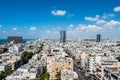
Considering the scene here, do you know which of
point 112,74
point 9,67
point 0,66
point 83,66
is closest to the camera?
point 112,74

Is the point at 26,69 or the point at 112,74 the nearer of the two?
the point at 112,74

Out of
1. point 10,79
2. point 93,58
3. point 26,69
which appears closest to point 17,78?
point 10,79

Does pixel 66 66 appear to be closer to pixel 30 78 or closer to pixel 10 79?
pixel 30 78

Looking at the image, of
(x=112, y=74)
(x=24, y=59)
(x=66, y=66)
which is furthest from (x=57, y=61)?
(x=24, y=59)

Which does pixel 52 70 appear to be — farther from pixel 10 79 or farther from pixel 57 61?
pixel 10 79

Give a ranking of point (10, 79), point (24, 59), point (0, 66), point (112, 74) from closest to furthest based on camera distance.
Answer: point (112, 74) < point (10, 79) < point (0, 66) < point (24, 59)

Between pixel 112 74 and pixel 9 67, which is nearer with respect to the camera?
pixel 112 74

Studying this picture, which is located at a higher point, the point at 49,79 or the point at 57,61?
the point at 57,61

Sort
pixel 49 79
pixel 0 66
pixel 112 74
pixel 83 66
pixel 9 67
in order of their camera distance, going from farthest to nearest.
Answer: pixel 83 66 < pixel 9 67 < pixel 0 66 < pixel 49 79 < pixel 112 74

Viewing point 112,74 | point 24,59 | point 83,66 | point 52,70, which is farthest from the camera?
point 24,59
